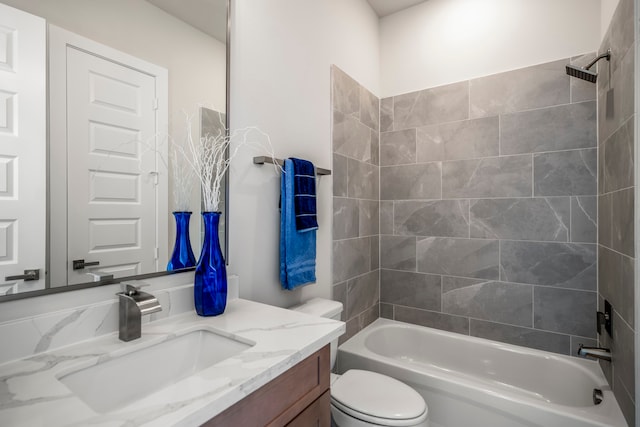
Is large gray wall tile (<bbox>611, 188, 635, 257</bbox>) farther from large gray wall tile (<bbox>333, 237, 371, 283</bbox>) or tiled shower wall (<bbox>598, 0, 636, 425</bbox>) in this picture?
large gray wall tile (<bbox>333, 237, 371, 283</bbox>)

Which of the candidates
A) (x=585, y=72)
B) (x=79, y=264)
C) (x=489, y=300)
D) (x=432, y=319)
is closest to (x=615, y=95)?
(x=585, y=72)

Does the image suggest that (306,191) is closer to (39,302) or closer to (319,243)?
(319,243)

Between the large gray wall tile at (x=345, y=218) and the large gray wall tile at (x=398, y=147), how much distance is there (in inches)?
20.8

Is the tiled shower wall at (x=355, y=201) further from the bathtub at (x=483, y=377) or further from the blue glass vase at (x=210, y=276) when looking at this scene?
the blue glass vase at (x=210, y=276)

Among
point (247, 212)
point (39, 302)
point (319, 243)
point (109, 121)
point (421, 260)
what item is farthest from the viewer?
point (421, 260)

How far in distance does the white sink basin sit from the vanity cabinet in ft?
0.52

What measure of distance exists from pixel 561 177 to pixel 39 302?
247 centimetres

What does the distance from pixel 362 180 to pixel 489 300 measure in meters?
1.16

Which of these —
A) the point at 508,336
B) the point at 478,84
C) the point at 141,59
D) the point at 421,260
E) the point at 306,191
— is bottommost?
the point at 508,336

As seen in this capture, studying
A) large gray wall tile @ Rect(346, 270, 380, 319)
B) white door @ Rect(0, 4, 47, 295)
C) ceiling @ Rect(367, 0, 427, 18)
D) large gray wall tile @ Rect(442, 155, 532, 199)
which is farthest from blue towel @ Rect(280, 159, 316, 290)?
ceiling @ Rect(367, 0, 427, 18)

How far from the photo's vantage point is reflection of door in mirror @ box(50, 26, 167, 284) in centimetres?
92

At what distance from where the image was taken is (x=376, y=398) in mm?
1447

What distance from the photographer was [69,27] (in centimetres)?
92

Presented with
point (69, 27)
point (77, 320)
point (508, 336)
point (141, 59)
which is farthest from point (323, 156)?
point (508, 336)
